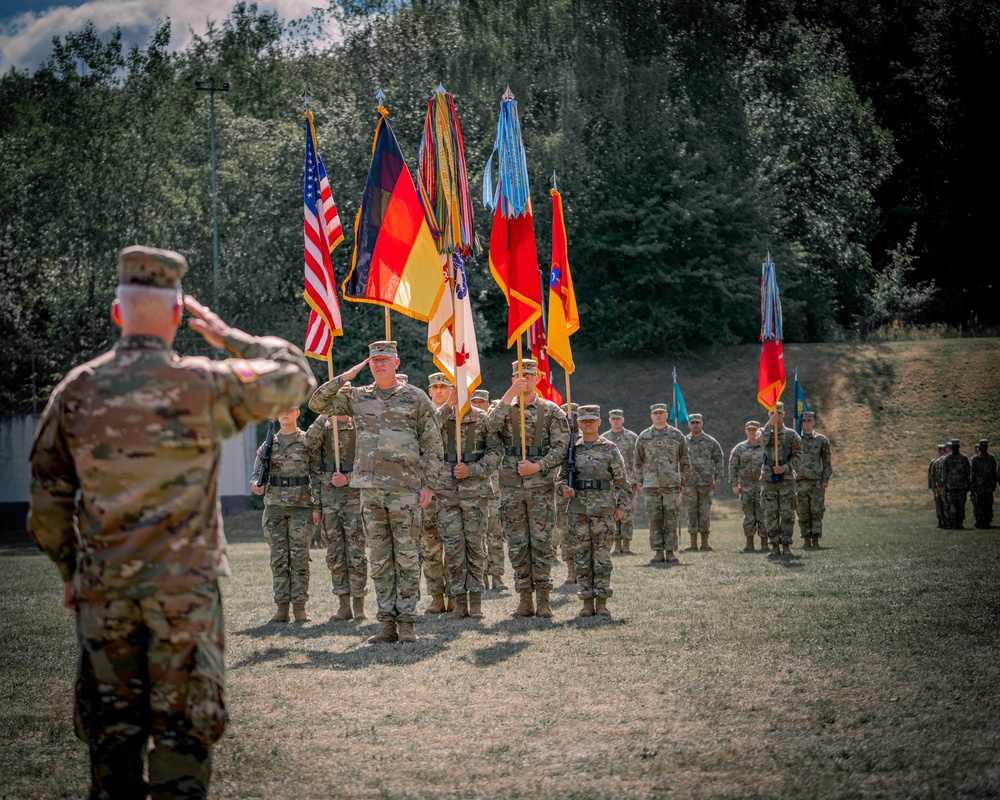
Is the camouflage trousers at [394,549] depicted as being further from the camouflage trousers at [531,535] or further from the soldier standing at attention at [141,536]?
the soldier standing at attention at [141,536]

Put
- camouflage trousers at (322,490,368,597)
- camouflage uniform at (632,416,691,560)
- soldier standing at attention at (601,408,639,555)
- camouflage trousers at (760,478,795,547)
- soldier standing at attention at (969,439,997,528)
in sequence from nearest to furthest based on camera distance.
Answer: camouflage trousers at (322,490,368,597) → camouflage trousers at (760,478,795,547) → camouflage uniform at (632,416,691,560) → soldier standing at attention at (601,408,639,555) → soldier standing at attention at (969,439,997,528)

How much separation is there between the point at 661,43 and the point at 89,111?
865 inches

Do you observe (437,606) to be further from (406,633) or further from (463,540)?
(406,633)

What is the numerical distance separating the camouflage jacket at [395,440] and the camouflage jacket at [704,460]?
1079 centimetres

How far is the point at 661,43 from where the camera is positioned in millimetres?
43156

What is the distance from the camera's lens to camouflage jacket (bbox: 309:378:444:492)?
9.77m


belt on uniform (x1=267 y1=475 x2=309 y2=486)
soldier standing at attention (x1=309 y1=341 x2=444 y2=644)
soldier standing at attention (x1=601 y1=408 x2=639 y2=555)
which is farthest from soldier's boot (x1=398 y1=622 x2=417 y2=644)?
soldier standing at attention (x1=601 y1=408 x2=639 y2=555)

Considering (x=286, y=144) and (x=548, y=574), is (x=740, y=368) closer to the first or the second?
(x=286, y=144)

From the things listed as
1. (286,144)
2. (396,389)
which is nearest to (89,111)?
(286,144)

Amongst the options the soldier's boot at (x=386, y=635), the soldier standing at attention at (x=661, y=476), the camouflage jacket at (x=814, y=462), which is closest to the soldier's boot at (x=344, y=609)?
the soldier's boot at (x=386, y=635)

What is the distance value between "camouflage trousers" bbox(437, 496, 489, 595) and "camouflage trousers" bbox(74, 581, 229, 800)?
740cm

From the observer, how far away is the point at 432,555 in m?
12.3

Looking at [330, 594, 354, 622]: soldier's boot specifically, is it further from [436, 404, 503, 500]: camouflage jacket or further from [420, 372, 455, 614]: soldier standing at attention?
[436, 404, 503, 500]: camouflage jacket

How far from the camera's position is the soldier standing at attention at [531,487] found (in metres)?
11.3
